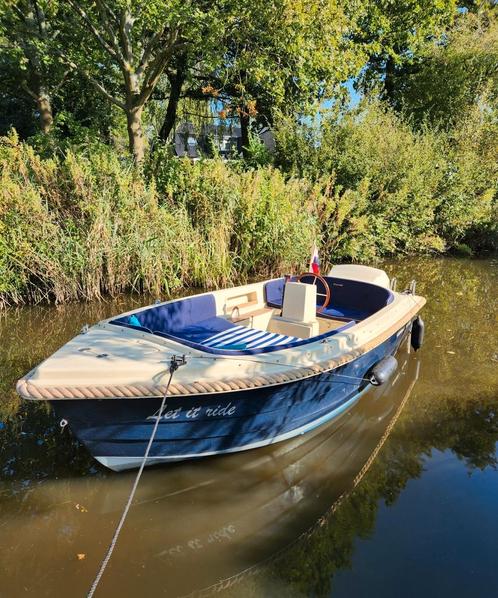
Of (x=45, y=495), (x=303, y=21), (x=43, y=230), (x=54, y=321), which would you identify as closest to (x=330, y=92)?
(x=303, y=21)

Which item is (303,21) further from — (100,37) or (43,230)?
(43,230)

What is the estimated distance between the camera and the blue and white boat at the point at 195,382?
3250 mm

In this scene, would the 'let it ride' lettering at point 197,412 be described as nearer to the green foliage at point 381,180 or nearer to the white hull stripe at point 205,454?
the white hull stripe at point 205,454

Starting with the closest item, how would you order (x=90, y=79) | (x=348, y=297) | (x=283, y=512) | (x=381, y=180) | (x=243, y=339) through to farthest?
(x=283, y=512), (x=243, y=339), (x=348, y=297), (x=90, y=79), (x=381, y=180)

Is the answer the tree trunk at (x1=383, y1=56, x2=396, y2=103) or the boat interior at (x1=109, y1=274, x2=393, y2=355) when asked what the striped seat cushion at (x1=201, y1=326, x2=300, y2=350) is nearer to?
the boat interior at (x1=109, y1=274, x2=393, y2=355)

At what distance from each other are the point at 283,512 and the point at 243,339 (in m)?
1.76

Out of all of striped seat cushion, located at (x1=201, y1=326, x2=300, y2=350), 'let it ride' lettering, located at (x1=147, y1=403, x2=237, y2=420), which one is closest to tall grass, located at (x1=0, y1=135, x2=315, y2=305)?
striped seat cushion, located at (x1=201, y1=326, x2=300, y2=350)

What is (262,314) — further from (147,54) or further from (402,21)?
(402,21)

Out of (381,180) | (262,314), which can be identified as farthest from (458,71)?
(262,314)

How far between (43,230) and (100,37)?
209 inches

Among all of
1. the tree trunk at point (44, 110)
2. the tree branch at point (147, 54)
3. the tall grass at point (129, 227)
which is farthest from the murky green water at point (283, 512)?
the tree trunk at point (44, 110)

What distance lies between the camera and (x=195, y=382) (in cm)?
329

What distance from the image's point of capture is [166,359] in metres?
3.53

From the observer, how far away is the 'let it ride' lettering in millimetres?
3389
